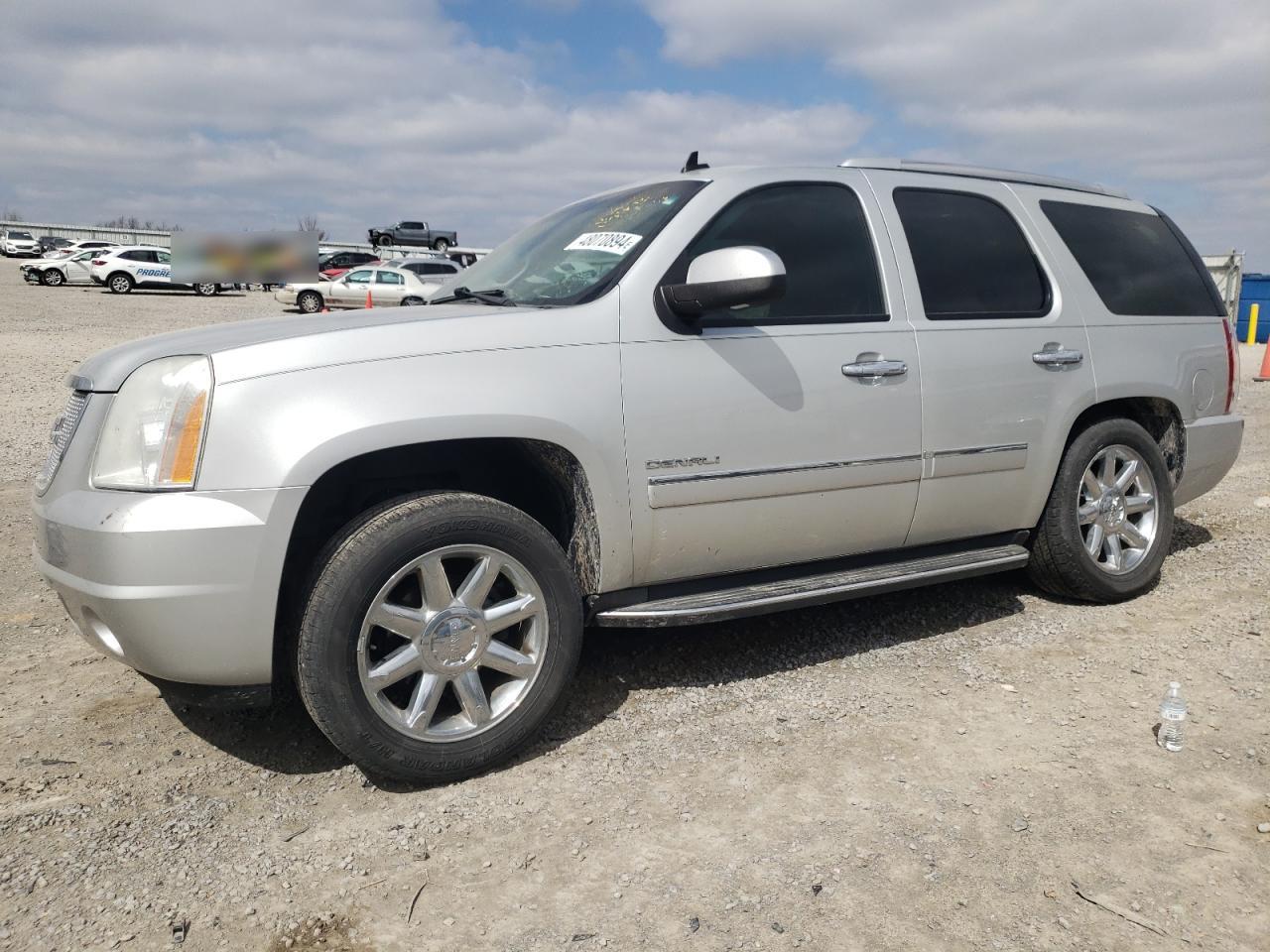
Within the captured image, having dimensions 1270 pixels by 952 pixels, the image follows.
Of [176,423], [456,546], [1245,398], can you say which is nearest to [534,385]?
[456,546]

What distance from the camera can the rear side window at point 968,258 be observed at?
3.98m

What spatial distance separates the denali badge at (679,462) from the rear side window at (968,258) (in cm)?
118

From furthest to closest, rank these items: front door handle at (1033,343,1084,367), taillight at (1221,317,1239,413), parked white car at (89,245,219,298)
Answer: parked white car at (89,245,219,298)
taillight at (1221,317,1239,413)
front door handle at (1033,343,1084,367)

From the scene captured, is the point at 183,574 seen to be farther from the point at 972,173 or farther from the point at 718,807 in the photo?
the point at 972,173

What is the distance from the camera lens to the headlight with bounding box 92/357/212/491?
2719 mm

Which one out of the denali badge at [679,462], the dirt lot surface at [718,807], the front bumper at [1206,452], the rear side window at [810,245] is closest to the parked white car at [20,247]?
the dirt lot surface at [718,807]

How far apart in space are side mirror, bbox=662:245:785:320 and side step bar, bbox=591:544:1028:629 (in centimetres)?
98

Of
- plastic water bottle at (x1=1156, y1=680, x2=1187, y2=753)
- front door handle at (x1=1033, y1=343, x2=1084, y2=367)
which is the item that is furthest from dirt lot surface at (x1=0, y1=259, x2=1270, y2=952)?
front door handle at (x1=1033, y1=343, x2=1084, y2=367)

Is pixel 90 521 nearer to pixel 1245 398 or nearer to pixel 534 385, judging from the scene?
pixel 534 385

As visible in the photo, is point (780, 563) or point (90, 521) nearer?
point (90, 521)

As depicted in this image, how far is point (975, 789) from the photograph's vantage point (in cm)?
300

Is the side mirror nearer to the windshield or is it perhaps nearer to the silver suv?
the silver suv

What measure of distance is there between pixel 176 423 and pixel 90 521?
1.15 ft

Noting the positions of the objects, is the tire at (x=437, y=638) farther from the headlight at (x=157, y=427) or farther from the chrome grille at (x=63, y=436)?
the chrome grille at (x=63, y=436)
